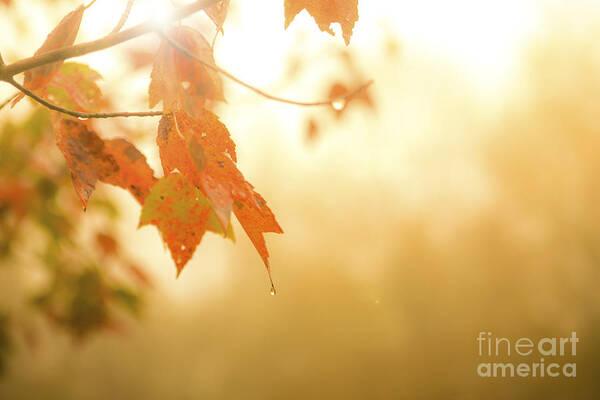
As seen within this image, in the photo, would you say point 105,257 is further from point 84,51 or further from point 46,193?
point 84,51

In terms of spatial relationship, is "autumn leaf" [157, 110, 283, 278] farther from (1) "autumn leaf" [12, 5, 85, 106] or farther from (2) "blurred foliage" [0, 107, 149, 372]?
(2) "blurred foliage" [0, 107, 149, 372]

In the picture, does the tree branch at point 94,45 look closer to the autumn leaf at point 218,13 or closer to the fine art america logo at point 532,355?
the autumn leaf at point 218,13

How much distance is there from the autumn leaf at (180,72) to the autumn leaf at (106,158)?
61 millimetres

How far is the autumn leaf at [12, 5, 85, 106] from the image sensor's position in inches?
15.0

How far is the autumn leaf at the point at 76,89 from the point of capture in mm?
488

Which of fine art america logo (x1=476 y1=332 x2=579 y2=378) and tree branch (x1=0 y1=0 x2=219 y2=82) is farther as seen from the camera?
fine art america logo (x1=476 y1=332 x2=579 y2=378)

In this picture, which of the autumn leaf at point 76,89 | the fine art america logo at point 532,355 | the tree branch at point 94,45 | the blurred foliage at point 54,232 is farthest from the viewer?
the fine art america logo at point 532,355

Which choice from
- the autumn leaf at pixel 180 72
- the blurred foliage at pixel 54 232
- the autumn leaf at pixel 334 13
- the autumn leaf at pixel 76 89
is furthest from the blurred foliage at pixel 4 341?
the autumn leaf at pixel 334 13

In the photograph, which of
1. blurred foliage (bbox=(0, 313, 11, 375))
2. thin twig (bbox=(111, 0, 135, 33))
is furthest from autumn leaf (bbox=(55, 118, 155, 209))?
blurred foliage (bbox=(0, 313, 11, 375))

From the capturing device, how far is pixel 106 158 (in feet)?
1.43

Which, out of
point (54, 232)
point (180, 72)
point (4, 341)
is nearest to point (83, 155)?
point (180, 72)

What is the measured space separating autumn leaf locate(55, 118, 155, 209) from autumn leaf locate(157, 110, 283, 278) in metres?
0.05

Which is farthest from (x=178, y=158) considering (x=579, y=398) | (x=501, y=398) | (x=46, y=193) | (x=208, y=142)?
(x=579, y=398)

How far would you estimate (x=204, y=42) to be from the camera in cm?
43
